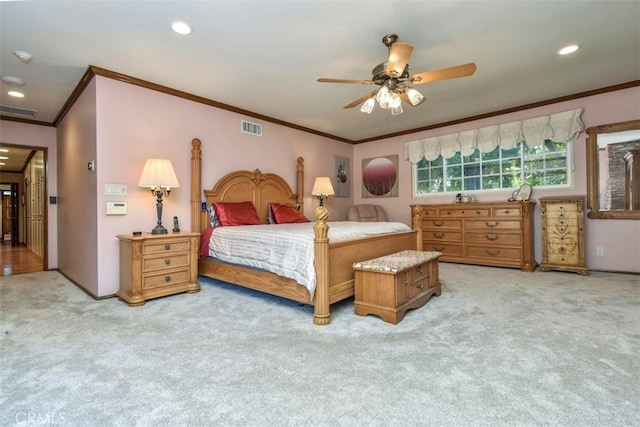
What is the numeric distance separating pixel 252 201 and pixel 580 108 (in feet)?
16.1

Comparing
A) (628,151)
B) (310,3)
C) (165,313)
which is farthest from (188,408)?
(628,151)

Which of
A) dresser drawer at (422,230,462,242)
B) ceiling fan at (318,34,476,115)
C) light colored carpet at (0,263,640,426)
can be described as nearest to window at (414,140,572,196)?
dresser drawer at (422,230,462,242)

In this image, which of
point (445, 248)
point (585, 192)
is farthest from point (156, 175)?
point (585, 192)

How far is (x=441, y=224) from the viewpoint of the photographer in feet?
17.0

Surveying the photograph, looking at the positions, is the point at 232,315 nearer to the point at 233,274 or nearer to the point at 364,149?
the point at 233,274

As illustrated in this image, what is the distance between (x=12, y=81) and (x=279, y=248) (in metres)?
3.74

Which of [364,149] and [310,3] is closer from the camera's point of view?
[310,3]

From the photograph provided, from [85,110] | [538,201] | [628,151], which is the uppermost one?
[85,110]

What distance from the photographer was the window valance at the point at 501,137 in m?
4.38

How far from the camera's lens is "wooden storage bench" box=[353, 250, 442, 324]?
2455mm

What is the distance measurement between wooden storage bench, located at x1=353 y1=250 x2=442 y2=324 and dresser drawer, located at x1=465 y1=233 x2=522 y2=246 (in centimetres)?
232

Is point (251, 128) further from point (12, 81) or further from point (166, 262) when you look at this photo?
point (12, 81)

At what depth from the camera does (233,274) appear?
11.0ft

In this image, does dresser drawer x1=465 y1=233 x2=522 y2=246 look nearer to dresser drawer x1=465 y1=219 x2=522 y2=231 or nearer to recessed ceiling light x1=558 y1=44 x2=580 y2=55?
dresser drawer x1=465 y1=219 x2=522 y2=231
